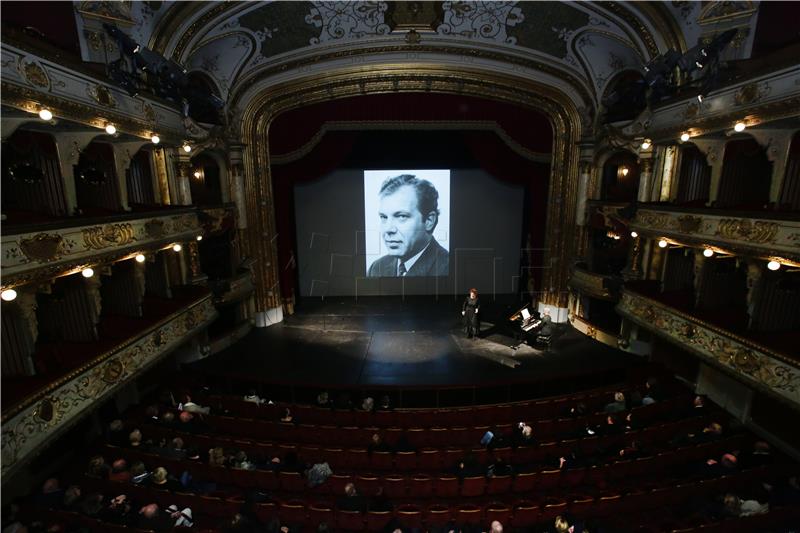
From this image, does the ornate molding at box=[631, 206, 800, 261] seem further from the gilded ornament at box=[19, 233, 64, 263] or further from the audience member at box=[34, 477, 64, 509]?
the audience member at box=[34, 477, 64, 509]

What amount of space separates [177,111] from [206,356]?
22.9ft

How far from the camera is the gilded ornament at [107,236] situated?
23.3ft

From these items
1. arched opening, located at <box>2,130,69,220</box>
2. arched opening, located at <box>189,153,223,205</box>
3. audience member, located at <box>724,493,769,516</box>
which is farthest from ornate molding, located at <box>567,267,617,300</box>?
arched opening, located at <box>2,130,69,220</box>

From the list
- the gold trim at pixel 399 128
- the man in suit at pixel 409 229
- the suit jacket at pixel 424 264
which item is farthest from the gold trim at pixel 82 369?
the man in suit at pixel 409 229

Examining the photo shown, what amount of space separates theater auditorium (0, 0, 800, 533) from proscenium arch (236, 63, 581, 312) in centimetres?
11

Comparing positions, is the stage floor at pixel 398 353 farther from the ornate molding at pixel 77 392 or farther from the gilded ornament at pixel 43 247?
the gilded ornament at pixel 43 247

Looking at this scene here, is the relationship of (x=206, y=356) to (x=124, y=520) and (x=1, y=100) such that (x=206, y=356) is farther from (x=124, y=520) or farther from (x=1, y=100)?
(x=1, y=100)

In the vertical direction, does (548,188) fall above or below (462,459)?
above

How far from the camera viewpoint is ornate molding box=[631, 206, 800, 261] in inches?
257

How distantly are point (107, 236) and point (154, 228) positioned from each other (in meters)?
1.38

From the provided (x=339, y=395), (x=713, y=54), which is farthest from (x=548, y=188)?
(x=339, y=395)

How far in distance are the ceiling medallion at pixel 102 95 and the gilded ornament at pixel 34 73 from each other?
3.28ft

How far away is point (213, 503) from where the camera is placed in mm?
6289

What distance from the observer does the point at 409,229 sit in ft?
51.3
